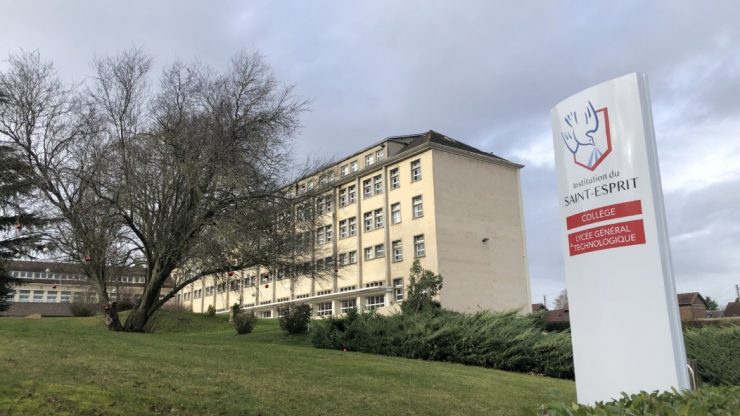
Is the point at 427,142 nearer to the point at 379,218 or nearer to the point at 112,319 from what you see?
the point at 379,218

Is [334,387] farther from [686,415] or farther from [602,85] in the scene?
[686,415]

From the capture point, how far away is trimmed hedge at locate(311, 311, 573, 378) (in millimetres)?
18156

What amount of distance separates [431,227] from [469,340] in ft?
97.0

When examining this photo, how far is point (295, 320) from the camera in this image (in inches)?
1089

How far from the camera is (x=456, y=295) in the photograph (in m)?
47.5

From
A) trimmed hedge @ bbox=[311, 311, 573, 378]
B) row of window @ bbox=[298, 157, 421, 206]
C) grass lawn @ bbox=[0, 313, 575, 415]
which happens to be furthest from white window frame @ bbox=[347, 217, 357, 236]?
grass lawn @ bbox=[0, 313, 575, 415]

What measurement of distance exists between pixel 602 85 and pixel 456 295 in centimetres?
4122

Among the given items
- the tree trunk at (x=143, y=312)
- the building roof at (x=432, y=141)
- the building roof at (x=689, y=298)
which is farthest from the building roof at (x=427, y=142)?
the building roof at (x=689, y=298)

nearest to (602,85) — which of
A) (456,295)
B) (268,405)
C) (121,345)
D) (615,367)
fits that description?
(615,367)

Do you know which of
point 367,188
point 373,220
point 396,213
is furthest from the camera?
point 367,188

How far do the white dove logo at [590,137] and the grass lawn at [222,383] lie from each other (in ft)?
10.5

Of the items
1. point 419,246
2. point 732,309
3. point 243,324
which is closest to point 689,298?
point 732,309

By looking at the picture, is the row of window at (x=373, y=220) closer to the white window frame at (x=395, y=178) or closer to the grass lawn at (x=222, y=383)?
the white window frame at (x=395, y=178)

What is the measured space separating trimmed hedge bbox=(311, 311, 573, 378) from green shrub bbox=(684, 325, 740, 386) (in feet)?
11.2
